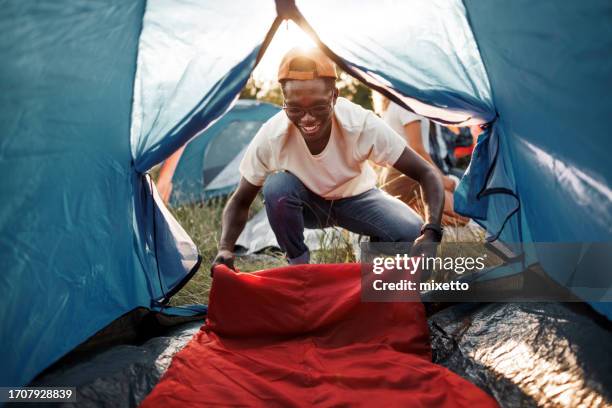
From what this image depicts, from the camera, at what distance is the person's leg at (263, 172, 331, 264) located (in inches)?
84.8

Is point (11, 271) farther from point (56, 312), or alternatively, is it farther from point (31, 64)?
point (31, 64)

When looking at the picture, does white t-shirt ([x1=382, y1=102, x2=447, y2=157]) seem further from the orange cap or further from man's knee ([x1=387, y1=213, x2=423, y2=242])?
the orange cap

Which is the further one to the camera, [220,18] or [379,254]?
[379,254]

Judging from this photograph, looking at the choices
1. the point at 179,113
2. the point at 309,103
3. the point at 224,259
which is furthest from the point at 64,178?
the point at 309,103

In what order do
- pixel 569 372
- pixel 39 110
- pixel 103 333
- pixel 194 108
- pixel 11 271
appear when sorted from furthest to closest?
pixel 194 108, pixel 103 333, pixel 39 110, pixel 11 271, pixel 569 372

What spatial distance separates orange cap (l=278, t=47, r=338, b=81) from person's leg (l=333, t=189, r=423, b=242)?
53 cm

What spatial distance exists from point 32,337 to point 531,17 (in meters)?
1.56

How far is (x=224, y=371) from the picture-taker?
1485 millimetres

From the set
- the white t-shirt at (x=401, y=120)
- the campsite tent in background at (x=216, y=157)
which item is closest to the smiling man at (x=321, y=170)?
the white t-shirt at (x=401, y=120)

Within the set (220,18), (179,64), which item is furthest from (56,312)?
(220,18)

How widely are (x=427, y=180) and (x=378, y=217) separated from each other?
1.04ft

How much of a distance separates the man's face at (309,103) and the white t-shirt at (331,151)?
0.14 meters

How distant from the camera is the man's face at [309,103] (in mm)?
1864

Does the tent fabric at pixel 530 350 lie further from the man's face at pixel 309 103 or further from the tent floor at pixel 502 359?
the man's face at pixel 309 103
